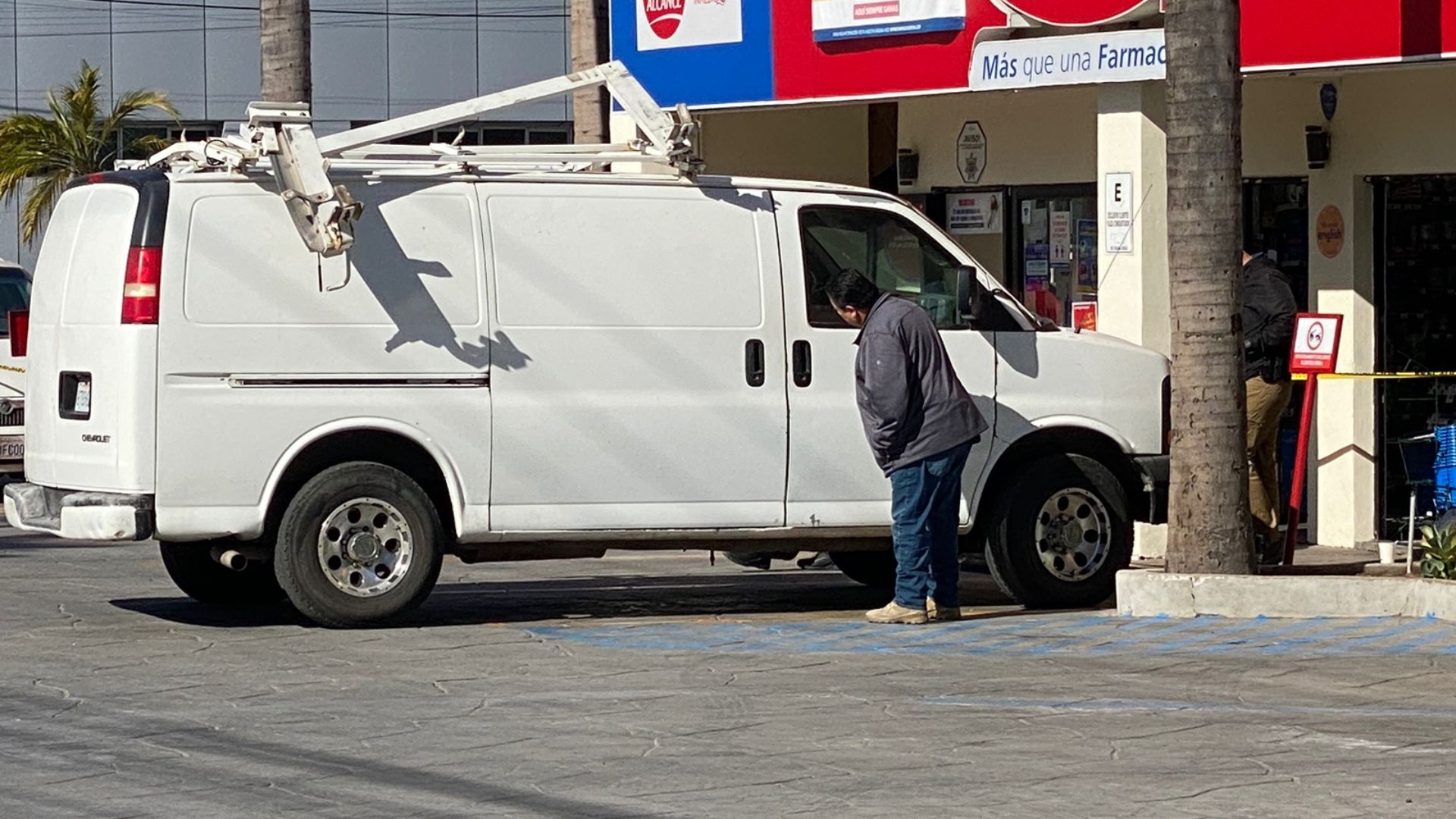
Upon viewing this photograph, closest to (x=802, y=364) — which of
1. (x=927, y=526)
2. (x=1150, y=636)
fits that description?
(x=927, y=526)

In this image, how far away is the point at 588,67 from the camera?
18.5 m

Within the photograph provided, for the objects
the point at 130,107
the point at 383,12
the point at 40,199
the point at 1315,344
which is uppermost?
the point at 383,12

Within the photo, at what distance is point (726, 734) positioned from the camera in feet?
25.4

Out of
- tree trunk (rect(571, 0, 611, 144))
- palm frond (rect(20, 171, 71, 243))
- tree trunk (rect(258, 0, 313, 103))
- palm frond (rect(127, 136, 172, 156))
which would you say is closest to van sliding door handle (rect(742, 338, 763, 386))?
tree trunk (rect(258, 0, 313, 103))

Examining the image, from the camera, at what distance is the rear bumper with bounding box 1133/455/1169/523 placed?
11.3 metres

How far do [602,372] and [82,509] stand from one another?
2381 millimetres

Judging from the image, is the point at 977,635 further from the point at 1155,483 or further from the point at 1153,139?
the point at 1153,139

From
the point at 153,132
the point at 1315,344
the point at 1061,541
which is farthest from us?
the point at 153,132

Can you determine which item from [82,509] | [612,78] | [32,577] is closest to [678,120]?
[612,78]

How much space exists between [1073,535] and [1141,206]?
3.20 m

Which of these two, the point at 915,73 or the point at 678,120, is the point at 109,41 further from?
the point at 678,120

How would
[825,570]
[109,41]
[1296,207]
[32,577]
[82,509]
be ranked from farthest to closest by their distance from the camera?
[109,41] < [1296,207] < [825,570] < [32,577] < [82,509]

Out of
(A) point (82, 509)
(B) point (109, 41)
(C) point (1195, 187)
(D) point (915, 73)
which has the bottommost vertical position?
(A) point (82, 509)

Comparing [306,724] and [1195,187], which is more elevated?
[1195,187]
